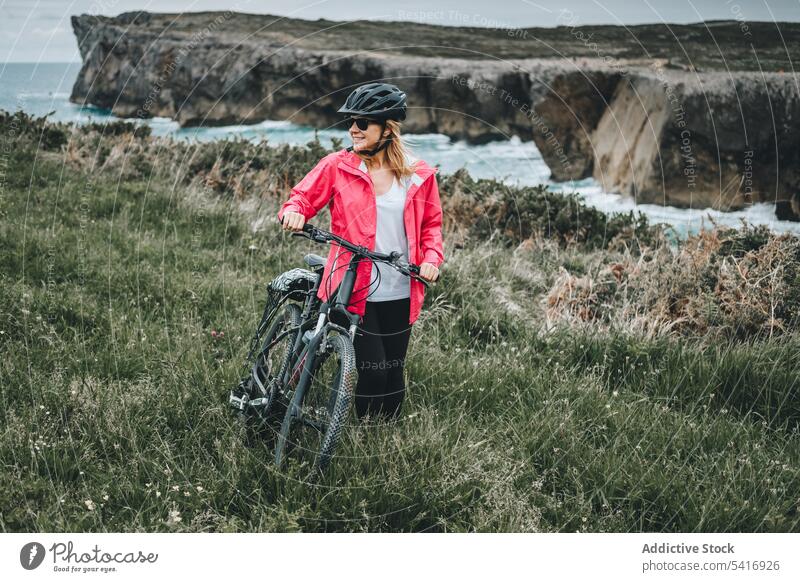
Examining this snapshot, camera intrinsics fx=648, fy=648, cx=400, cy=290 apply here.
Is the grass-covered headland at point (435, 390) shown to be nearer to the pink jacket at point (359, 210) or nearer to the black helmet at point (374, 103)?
the pink jacket at point (359, 210)

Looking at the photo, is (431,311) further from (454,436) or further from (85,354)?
(85,354)

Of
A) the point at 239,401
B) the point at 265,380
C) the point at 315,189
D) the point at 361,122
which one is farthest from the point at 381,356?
the point at 361,122

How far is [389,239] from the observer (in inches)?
140

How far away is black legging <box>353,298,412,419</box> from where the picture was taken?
3.65 metres

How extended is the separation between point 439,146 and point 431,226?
13607mm

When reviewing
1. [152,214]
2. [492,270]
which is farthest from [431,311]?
[152,214]

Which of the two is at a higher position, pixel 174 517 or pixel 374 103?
pixel 374 103

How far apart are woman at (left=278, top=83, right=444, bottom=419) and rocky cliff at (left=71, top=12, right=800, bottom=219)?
27.0 ft

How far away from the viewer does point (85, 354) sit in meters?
4.46

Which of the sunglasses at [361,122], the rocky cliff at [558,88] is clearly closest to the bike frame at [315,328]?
the sunglasses at [361,122]

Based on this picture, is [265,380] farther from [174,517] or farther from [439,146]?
[439,146]

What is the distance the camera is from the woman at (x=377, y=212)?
3396 millimetres

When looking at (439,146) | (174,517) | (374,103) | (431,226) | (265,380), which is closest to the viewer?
(174,517)

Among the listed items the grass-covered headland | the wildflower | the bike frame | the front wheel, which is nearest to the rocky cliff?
the grass-covered headland
